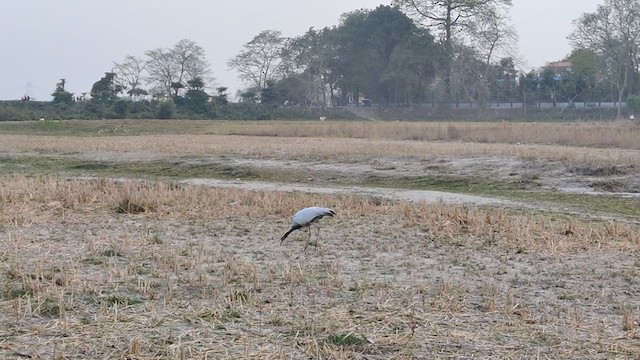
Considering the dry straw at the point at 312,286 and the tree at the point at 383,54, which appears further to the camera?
the tree at the point at 383,54

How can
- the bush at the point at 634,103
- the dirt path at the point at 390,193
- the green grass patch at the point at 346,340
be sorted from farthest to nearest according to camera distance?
the bush at the point at 634,103, the dirt path at the point at 390,193, the green grass patch at the point at 346,340

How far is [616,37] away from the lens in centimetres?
5447

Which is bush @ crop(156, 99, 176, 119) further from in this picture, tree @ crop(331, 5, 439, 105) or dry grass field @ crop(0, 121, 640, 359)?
dry grass field @ crop(0, 121, 640, 359)

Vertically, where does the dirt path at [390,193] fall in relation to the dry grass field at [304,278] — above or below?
below

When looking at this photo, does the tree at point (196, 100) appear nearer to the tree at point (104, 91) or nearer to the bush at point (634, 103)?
the tree at point (104, 91)

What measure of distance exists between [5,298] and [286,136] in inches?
1203

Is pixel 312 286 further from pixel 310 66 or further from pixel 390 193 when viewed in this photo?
pixel 310 66

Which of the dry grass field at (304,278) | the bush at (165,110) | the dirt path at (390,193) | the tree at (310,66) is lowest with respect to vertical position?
the dirt path at (390,193)

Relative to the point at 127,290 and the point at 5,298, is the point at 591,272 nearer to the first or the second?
the point at 127,290

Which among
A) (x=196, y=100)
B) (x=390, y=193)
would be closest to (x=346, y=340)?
(x=390, y=193)

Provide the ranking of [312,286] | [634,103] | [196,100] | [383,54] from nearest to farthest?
[312,286], [634,103], [196,100], [383,54]

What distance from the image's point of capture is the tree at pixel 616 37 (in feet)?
174

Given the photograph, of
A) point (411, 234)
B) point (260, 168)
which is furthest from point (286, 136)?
point (411, 234)

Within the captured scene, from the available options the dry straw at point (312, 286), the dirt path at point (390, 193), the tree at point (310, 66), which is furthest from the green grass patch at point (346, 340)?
the tree at point (310, 66)
